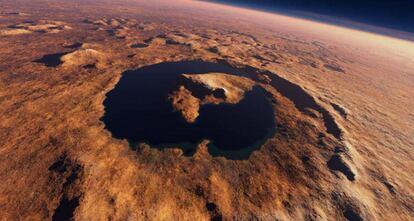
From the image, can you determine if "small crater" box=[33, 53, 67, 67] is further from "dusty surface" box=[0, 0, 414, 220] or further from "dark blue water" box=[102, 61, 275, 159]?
"dark blue water" box=[102, 61, 275, 159]

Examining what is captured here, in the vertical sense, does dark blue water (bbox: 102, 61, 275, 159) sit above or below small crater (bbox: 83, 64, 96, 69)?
below

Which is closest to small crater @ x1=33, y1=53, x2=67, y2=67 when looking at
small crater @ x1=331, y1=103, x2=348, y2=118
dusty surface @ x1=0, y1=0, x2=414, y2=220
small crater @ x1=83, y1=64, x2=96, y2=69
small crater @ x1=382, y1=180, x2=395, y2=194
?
dusty surface @ x1=0, y1=0, x2=414, y2=220

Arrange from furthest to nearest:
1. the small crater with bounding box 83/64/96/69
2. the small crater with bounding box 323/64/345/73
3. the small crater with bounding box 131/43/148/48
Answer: the small crater with bounding box 323/64/345/73 → the small crater with bounding box 131/43/148/48 → the small crater with bounding box 83/64/96/69

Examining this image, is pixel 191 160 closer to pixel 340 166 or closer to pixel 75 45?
pixel 340 166

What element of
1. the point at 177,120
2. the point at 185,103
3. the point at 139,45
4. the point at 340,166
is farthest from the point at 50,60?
the point at 340,166

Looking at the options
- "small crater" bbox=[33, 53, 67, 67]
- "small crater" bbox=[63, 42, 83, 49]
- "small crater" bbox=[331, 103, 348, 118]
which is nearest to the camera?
"small crater" bbox=[331, 103, 348, 118]

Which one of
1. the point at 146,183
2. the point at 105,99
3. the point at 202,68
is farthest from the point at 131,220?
the point at 202,68

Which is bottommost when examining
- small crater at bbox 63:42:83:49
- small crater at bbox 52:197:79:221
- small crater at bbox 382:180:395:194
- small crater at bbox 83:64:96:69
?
small crater at bbox 52:197:79:221
